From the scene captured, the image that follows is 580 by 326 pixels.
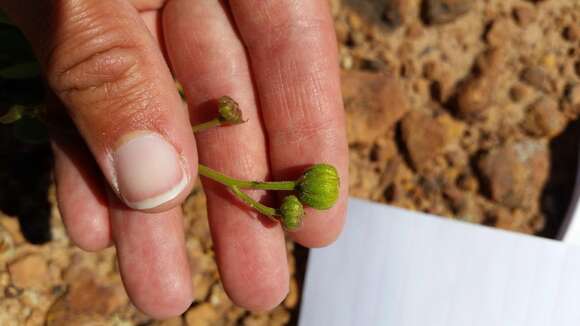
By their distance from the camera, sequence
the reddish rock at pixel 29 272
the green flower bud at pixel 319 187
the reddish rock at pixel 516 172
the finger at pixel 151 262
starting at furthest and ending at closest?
the reddish rock at pixel 516 172 → the reddish rock at pixel 29 272 → the finger at pixel 151 262 → the green flower bud at pixel 319 187

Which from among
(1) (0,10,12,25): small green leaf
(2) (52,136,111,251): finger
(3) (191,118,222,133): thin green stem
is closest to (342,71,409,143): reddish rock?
(3) (191,118,222,133): thin green stem

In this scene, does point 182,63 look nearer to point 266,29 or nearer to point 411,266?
point 266,29

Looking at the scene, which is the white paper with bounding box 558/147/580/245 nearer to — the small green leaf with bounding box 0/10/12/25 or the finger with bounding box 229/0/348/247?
the finger with bounding box 229/0/348/247

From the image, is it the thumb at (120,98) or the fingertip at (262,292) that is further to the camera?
the fingertip at (262,292)

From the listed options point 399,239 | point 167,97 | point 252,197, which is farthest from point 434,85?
point 167,97

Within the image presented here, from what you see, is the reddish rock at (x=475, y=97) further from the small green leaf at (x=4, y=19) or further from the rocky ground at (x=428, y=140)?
the small green leaf at (x=4, y=19)

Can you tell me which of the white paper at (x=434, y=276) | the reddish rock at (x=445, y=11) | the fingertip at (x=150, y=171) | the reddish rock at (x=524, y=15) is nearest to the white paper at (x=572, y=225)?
the white paper at (x=434, y=276)
